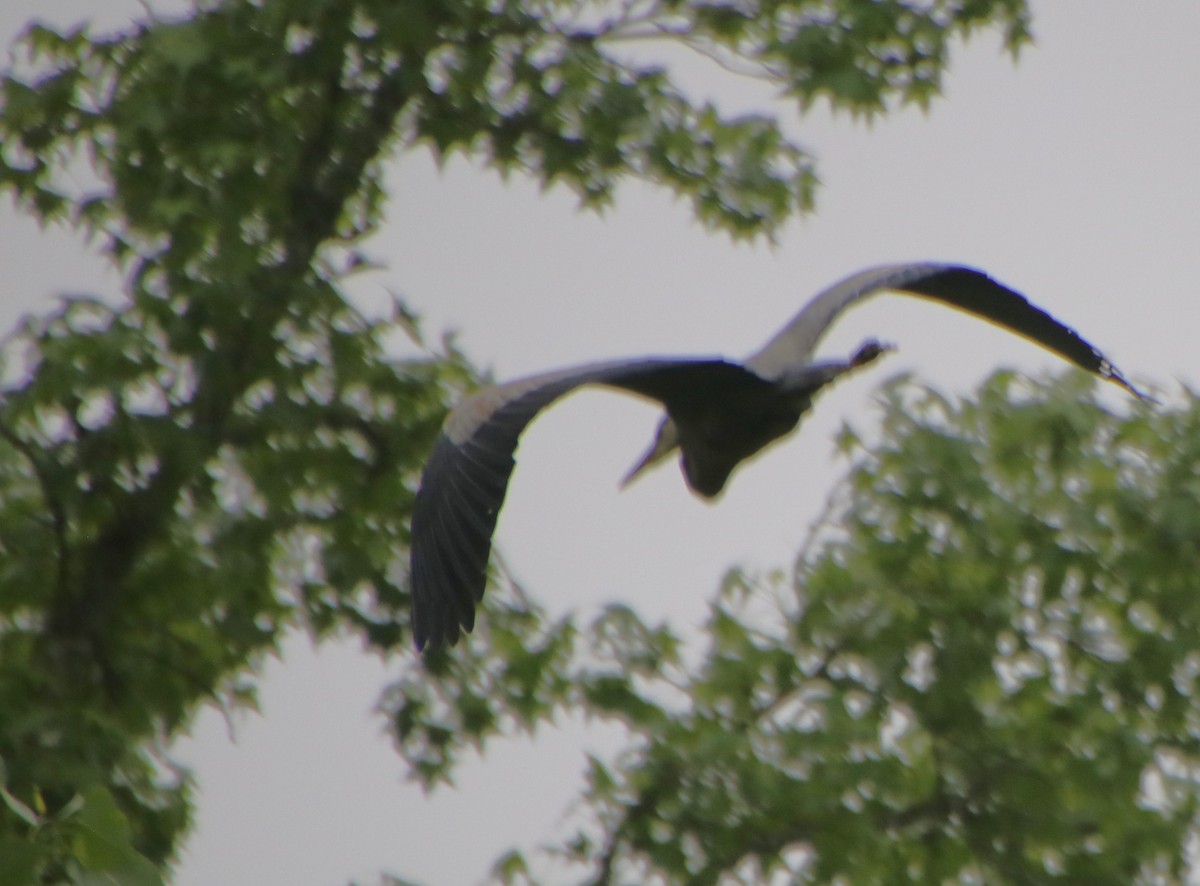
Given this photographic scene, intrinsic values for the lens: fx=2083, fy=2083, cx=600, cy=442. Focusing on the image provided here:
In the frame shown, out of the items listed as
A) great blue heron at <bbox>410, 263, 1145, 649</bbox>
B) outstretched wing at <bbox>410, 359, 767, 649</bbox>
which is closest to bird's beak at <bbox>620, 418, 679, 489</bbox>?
great blue heron at <bbox>410, 263, 1145, 649</bbox>

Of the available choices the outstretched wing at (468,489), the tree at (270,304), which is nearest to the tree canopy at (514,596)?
the tree at (270,304)

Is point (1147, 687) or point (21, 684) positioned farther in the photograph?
point (1147, 687)

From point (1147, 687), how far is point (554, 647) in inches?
84.9

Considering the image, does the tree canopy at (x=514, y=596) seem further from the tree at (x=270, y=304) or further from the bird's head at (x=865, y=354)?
the bird's head at (x=865, y=354)

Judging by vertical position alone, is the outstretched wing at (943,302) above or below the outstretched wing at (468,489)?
above

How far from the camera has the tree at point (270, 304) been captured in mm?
6043

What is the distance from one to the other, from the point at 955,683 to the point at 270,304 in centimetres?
254

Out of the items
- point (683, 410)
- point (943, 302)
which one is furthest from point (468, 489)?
point (943, 302)

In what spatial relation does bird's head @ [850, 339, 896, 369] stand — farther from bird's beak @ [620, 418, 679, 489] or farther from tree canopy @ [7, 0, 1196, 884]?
tree canopy @ [7, 0, 1196, 884]

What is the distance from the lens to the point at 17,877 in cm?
186

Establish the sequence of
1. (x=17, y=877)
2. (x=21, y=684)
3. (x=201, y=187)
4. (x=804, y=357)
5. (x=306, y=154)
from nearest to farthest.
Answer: (x=17, y=877) → (x=804, y=357) → (x=21, y=684) → (x=201, y=187) → (x=306, y=154)

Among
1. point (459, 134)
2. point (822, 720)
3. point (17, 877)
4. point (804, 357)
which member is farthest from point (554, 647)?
point (17, 877)

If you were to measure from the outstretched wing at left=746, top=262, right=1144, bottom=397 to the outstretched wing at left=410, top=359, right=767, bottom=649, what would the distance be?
506 millimetres

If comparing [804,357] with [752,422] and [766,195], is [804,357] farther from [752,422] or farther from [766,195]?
[766,195]
